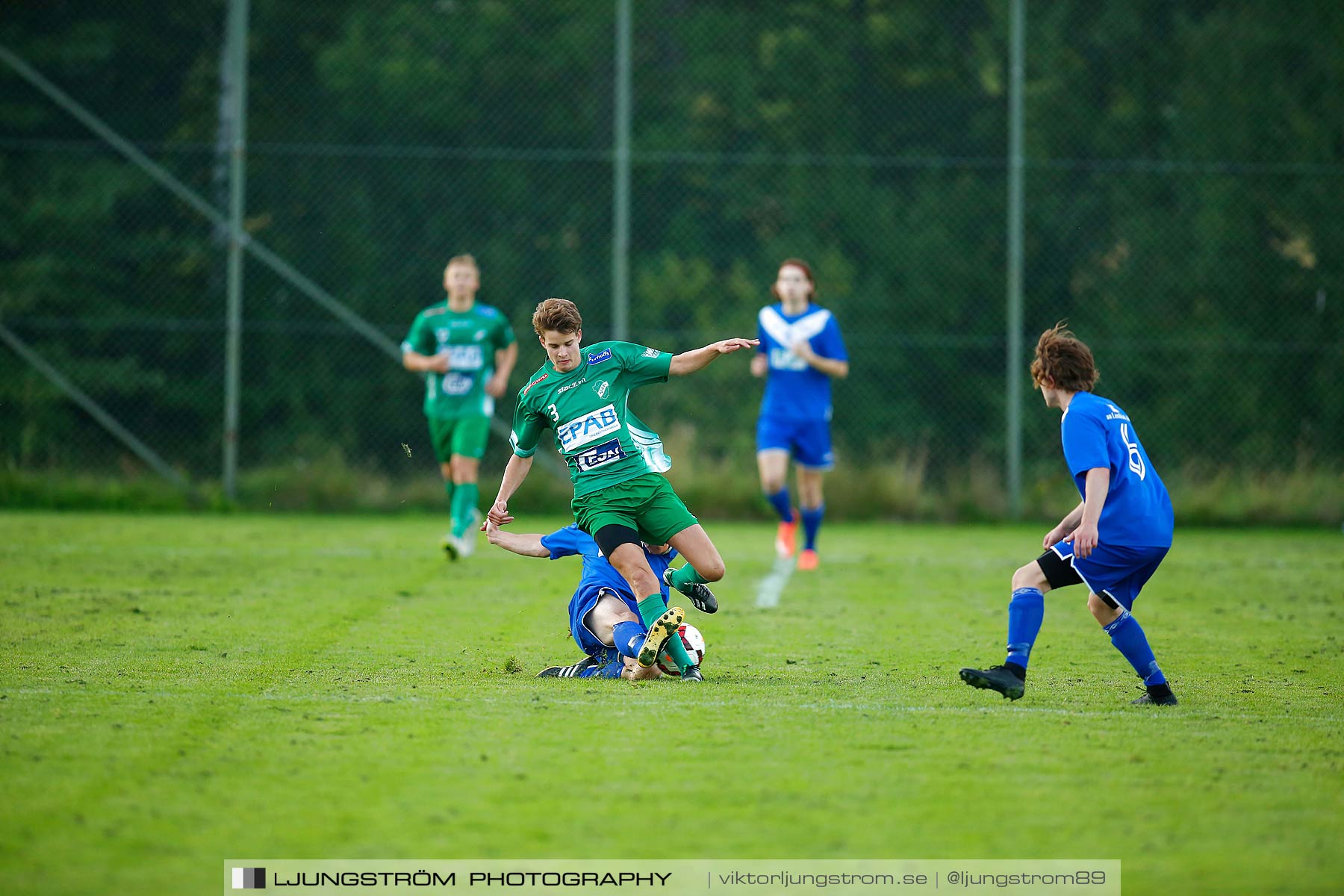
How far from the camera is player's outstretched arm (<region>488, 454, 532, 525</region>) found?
6.11 meters

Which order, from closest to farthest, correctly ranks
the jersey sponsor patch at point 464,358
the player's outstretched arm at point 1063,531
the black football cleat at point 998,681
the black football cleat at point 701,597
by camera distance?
1. the black football cleat at point 998,681
2. the player's outstretched arm at point 1063,531
3. the black football cleat at point 701,597
4. the jersey sponsor patch at point 464,358

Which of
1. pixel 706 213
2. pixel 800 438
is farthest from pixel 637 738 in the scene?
pixel 706 213

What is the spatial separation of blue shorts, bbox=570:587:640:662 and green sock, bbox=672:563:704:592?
0.23 metres

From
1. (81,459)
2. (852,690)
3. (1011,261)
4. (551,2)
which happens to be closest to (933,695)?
(852,690)

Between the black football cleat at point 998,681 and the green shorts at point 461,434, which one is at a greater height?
the green shorts at point 461,434

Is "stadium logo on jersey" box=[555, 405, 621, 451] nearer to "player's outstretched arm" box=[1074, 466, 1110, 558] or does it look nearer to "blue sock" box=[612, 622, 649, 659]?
"blue sock" box=[612, 622, 649, 659]

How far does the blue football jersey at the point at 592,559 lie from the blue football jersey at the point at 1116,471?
1.80 m

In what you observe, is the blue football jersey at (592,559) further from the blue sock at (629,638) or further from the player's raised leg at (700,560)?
the blue sock at (629,638)

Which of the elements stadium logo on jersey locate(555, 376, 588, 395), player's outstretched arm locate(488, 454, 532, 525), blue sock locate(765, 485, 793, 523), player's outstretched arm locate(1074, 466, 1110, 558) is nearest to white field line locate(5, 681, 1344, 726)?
player's outstretched arm locate(1074, 466, 1110, 558)

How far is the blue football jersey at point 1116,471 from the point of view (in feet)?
17.3

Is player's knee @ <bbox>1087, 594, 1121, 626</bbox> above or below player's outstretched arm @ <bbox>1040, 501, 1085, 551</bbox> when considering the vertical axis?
below

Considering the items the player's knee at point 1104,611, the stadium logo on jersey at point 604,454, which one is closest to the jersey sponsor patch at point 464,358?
the stadium logo on jersey at point 604,454

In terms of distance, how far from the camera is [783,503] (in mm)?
10828

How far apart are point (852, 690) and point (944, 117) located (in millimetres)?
12450
